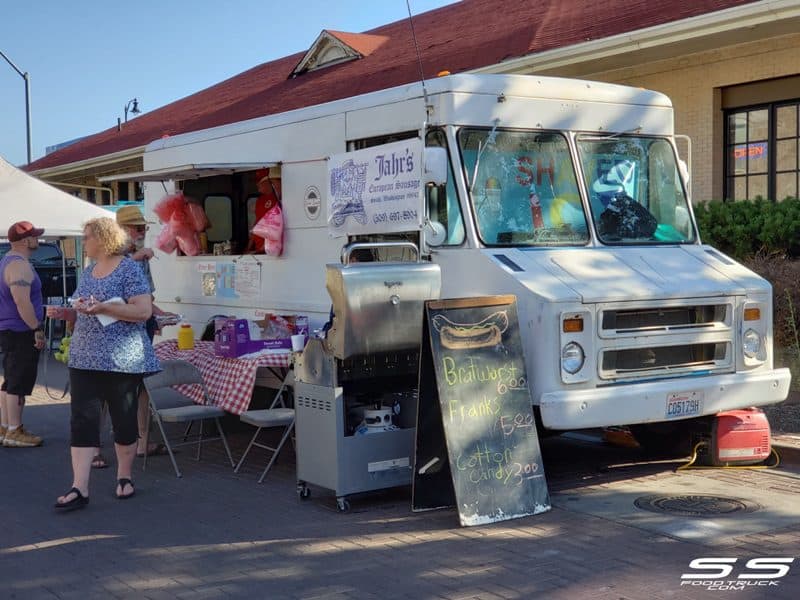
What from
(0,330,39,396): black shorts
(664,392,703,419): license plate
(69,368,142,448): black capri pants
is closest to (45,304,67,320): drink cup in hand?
(69,368,142,448): black capri pants

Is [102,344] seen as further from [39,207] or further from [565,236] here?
[39,207]

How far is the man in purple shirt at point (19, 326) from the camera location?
9.04 m

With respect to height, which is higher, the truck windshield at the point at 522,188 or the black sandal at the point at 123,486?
the truck windshield at the point at 522,188

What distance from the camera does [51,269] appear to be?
20.3m

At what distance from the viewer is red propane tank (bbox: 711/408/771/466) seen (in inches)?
298

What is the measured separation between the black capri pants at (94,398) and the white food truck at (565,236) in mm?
1955

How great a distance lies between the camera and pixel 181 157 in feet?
35.0

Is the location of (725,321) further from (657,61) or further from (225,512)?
(657,61)

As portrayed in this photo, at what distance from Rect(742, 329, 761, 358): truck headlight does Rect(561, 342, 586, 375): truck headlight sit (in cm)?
144

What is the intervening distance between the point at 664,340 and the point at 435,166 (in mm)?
1950

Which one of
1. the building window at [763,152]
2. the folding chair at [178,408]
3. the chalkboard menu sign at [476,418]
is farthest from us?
the building window at [763,152]

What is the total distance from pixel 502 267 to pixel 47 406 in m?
6.97

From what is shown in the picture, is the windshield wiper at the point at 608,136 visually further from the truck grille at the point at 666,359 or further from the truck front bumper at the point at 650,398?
the truck front bumper at the point at 650,398

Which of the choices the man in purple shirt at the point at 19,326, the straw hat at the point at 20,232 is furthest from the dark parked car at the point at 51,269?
the straw hat at the point at 20,232
